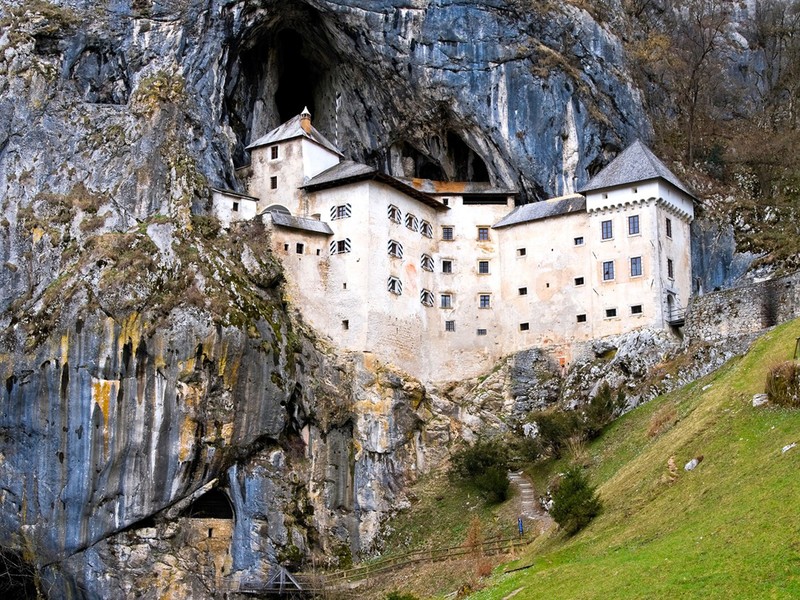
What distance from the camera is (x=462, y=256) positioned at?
6462 centimetres

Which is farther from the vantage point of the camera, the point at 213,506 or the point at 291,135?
the point at 291,135

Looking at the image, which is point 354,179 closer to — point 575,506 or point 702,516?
point 575,506

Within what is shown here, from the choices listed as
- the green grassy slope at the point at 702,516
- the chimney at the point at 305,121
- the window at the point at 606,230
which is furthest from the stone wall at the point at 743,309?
the chimney at the point at 305,121

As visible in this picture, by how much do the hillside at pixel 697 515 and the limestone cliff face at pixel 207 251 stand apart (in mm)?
13440

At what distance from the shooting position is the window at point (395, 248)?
6200cm

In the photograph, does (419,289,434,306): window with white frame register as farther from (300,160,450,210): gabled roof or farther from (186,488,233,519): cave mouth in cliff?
(186,488,233,519): cave mouth in cliff

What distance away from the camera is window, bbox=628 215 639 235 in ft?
196

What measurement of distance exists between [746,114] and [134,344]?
47.3m

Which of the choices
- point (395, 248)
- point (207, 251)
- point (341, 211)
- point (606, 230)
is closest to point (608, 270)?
point (606, 230)

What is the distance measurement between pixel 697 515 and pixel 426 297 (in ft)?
111

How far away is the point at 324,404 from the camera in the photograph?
5834cm

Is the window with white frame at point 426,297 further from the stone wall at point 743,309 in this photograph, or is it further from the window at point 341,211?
the stone wall at point 743,309

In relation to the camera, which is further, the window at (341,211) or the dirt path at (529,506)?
the window at (341,211)

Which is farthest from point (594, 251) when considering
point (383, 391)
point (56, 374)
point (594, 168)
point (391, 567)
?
point (56, 374)
